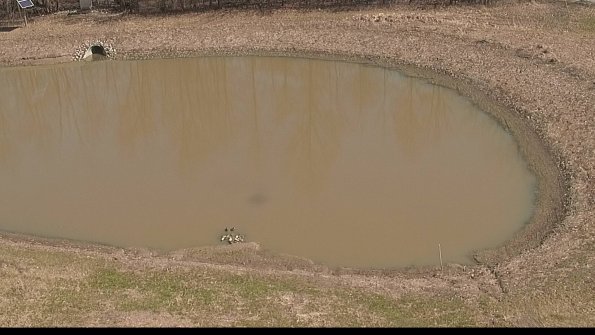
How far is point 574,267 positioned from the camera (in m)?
17.7

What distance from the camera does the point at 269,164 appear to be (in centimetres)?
2409

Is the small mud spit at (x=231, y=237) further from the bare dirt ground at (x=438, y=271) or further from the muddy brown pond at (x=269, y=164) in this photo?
the bare dirt ground at (x=438, y=271)

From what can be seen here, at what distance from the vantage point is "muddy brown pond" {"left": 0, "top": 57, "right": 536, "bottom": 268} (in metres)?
20.5

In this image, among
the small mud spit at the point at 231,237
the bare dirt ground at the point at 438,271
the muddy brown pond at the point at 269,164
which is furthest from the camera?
the muddy brown pond at the point at 269,164

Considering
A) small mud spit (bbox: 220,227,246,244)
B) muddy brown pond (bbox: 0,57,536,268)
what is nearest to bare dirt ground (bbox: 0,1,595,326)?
small mud spit (bbox: 220,227,246,244)

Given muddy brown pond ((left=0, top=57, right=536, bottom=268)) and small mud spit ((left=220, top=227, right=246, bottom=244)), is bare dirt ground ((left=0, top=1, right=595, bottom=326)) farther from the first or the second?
muddy brown pond ((left=0, top=57, right=536, bottom=268))

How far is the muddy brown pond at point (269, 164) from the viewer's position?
20.5 meters

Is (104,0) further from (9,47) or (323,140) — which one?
(323,140)

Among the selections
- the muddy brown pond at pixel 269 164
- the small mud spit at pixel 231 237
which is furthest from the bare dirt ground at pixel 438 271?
the muddy brown pond at pixel 269 164

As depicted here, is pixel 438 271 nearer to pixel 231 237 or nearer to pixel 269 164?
pixel 231 237

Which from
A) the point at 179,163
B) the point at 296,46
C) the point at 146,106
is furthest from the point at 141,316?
the point at 296,46

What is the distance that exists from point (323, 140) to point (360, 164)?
2501 mm

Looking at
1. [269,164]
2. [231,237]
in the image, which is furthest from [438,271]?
[269,164]

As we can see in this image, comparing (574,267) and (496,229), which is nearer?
(574,267)
